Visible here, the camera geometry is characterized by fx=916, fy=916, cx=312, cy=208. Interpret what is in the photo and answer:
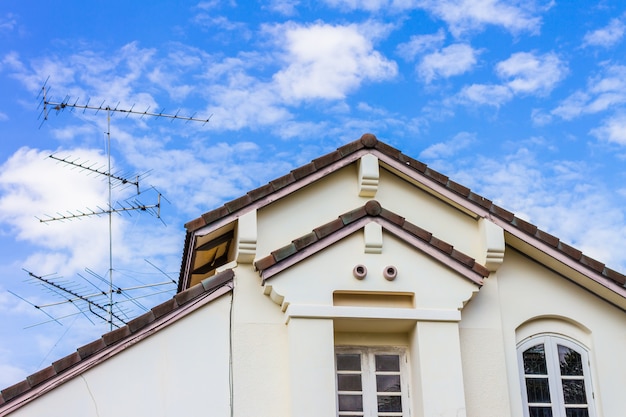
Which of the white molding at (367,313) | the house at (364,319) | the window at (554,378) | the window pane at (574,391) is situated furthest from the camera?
the window pane at (574,391)

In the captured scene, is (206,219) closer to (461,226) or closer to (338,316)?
(338,316)

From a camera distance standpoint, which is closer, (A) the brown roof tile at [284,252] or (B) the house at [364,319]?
(B) the house at [364,319]

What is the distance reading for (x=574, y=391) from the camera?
1410cm

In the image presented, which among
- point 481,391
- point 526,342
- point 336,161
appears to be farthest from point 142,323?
point 526,342

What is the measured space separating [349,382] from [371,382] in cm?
33

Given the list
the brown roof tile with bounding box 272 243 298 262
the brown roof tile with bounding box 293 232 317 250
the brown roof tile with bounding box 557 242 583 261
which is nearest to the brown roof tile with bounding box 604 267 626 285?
the brown roof tile with bounding box 557 242 583 261

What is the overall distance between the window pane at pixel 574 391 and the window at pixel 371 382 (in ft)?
8.45

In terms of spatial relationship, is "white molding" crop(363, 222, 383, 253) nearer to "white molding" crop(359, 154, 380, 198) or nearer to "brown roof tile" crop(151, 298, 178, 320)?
"white molding" crop(359, 154, 380, 198)

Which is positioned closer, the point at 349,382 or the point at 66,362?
the point at 66,362

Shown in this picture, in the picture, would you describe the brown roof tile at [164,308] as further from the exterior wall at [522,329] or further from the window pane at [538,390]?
the window pane at [538,390]

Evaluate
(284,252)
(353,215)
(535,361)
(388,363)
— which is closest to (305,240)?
(284,252)

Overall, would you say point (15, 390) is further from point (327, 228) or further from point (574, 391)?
point (574, 391)

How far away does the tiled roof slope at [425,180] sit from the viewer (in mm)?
13805

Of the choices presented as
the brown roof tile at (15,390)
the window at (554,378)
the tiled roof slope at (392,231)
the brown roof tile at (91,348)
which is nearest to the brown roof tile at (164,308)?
the brown roof tile at (91,348)
